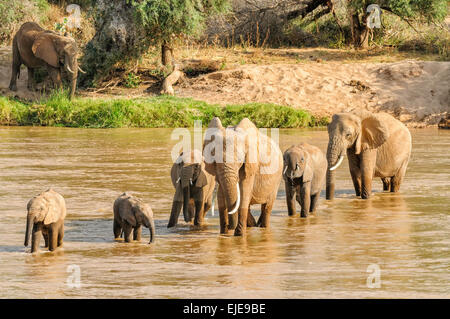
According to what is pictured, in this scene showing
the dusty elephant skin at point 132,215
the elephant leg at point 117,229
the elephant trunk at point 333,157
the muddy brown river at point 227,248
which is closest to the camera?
the muddy brown river at point 227,248

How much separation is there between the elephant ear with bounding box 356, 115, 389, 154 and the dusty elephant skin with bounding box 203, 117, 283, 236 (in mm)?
2636

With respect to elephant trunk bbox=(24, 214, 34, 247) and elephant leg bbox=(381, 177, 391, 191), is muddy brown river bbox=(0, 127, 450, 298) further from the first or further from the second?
elephant leg bbox=(381, 177, 391, 191)

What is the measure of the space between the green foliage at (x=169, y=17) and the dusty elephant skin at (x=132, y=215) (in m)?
14.6

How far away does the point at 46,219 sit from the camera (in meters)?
9.51

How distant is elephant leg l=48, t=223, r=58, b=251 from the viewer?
9695 mm

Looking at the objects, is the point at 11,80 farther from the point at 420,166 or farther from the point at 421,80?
the point at 420,166

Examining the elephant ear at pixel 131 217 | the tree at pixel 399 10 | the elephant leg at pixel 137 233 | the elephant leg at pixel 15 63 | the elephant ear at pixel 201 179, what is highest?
the tree at pixel 399 10

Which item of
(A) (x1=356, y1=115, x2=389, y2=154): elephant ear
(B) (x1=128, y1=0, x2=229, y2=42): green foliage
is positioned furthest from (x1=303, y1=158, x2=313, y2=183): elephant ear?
(B) (x1=128, y1=0, x2=229, y2=42): green foliage

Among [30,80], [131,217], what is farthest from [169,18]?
[131,217]

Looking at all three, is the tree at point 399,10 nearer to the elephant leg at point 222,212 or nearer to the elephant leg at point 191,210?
the elephant leg at point 191,210

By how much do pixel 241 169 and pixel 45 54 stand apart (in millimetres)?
14780

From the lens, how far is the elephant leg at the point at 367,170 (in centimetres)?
1341

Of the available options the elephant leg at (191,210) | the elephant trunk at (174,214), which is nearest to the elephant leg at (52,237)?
the elephant trunk at (174,214)
